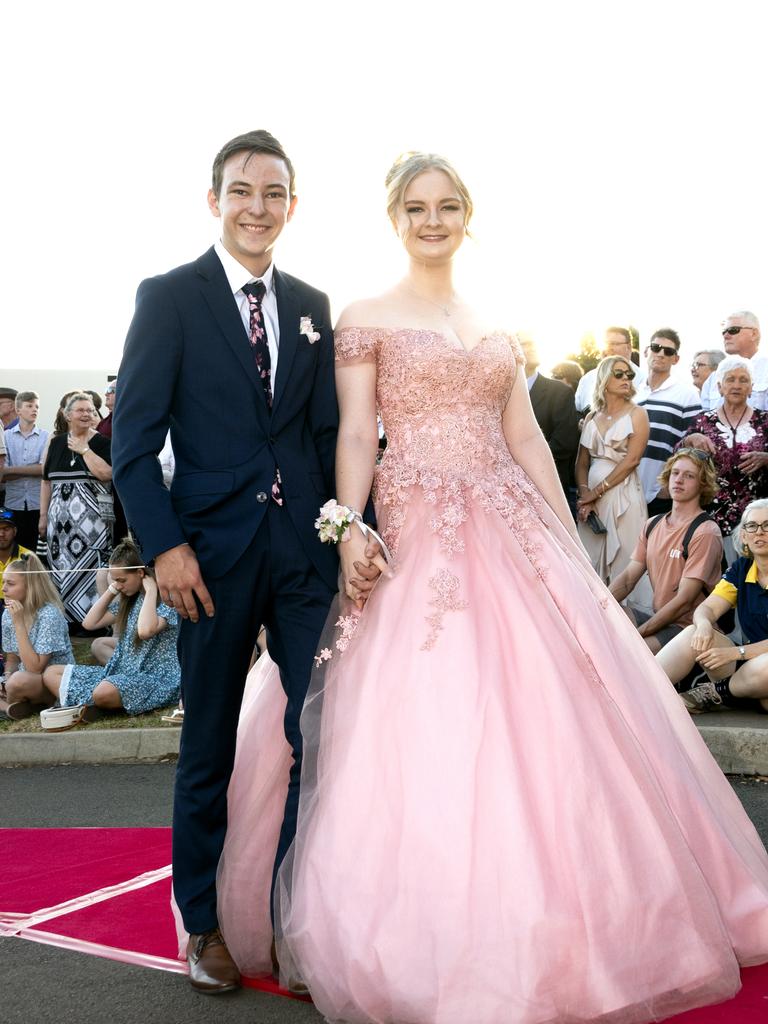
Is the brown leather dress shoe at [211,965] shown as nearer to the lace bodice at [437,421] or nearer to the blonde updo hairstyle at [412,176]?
the lace bodice at [437,421]

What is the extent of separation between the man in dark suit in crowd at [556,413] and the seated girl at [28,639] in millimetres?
3754

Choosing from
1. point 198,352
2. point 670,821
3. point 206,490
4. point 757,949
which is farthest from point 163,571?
point 757,949

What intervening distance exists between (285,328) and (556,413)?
521cm

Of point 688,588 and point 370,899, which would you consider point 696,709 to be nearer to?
point 688,588

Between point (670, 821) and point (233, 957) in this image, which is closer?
point (670, 821)

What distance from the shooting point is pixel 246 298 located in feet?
12.2

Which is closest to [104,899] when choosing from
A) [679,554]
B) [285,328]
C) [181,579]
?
[181,579]

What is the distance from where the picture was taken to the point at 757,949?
3.51m

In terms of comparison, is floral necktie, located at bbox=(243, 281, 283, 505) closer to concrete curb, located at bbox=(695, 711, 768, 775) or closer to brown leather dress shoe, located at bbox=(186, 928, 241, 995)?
brown leather dress shoe, located at bbox=(186, 928, 241, 995)

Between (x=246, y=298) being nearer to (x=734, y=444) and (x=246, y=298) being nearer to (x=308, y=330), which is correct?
(x=308, y=330)

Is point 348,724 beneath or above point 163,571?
beneath

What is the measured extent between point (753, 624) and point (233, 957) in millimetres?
4076

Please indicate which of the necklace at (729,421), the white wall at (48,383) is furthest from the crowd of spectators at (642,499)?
the white wall at (48,383)

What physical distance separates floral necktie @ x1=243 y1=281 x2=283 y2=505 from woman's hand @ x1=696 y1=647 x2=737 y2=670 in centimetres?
395
